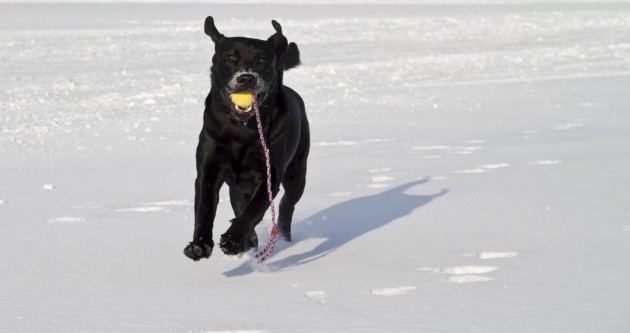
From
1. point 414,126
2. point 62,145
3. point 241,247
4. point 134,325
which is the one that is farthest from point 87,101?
point 134,325

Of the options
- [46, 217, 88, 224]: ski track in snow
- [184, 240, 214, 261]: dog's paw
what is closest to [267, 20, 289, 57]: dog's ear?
[184, 240, 214, 261]: dog's paw

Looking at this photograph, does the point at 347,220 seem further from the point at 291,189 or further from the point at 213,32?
the point at 213,32

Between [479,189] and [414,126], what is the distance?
11.5ft

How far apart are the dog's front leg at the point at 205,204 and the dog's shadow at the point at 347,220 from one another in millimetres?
259

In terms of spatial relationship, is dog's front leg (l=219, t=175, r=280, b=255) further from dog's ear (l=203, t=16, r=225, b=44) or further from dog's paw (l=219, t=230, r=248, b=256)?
dog's ear (l=203, t=16, r=225, b=44)

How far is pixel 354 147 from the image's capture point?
8.97 metres

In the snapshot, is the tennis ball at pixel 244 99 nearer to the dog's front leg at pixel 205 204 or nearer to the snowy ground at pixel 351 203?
the dog's front leg at pixel 205 204

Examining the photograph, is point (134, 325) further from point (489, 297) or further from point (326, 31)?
point (326, 31)

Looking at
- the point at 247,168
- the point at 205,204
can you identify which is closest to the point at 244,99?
the point at 247,168

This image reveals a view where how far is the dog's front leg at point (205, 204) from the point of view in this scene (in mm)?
4516

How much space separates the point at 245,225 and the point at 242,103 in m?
0.56

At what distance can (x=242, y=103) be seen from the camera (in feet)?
15.8

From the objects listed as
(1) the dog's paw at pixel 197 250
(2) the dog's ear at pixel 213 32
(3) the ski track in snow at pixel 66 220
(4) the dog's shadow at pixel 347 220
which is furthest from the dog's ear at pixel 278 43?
(3) the ski track in snow at pixel 66 220

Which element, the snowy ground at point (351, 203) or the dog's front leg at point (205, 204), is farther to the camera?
the dog's front leg at point (205, 204)
